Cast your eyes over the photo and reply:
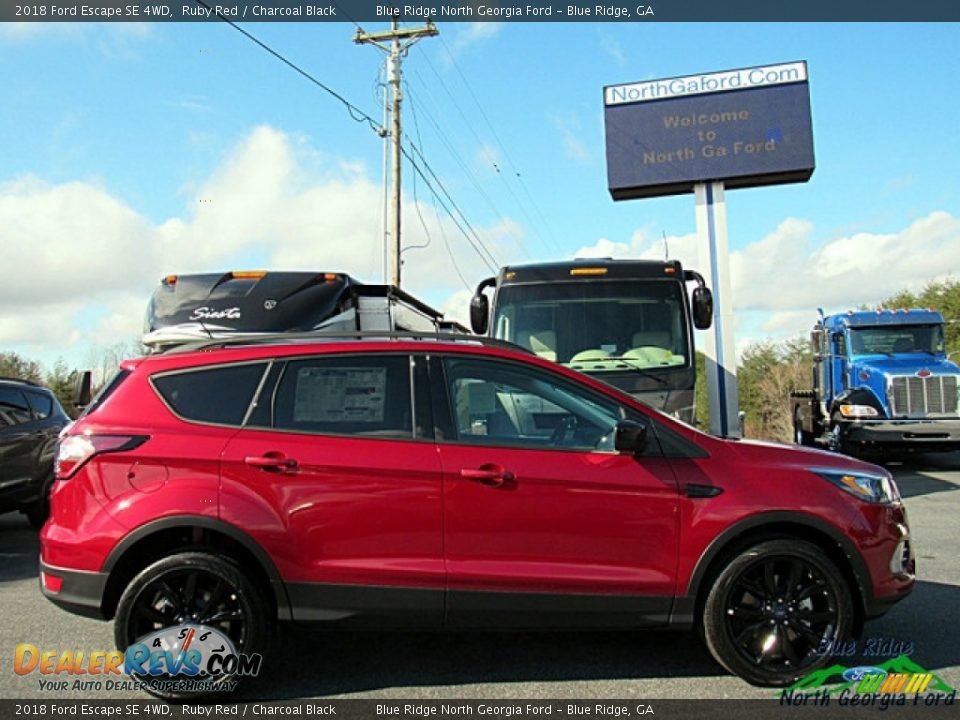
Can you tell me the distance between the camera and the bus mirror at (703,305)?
920 cm

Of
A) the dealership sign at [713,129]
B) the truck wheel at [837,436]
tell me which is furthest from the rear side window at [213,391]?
the truck wheel at [837,436]

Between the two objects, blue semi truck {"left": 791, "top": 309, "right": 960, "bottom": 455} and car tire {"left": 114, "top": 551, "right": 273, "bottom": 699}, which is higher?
blue semi truck {"left": 791, "top": 309, "right": 960, "bottom": 455}

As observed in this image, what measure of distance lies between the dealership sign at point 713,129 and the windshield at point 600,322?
6.34m

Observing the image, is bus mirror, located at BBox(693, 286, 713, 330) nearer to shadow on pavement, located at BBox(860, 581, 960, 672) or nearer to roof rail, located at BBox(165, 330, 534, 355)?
shadow on pavement, located at BBox(860, 581, 960, 672)

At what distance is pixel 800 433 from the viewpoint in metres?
20.8

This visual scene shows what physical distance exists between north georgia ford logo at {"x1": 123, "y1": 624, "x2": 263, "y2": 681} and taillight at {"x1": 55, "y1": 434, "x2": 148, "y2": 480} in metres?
0.94

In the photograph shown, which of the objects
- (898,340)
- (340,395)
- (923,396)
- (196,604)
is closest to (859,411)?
(923,396)

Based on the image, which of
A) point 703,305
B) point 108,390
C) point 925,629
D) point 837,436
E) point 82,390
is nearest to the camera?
point 108,390

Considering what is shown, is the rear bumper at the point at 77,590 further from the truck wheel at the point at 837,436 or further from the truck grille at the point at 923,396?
the truck grille at the point at 923,396

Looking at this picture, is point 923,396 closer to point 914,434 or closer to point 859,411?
point 914,434

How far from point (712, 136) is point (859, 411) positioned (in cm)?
577

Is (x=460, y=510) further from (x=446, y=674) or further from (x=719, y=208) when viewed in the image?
(x=719, y=208)

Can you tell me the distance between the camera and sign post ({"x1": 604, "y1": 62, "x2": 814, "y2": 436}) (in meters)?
14.5

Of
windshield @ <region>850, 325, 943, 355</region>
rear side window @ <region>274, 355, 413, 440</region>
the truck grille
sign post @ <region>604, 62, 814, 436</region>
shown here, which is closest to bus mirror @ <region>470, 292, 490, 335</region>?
rear side window @ <region>274, 355, 413, 440</region>
